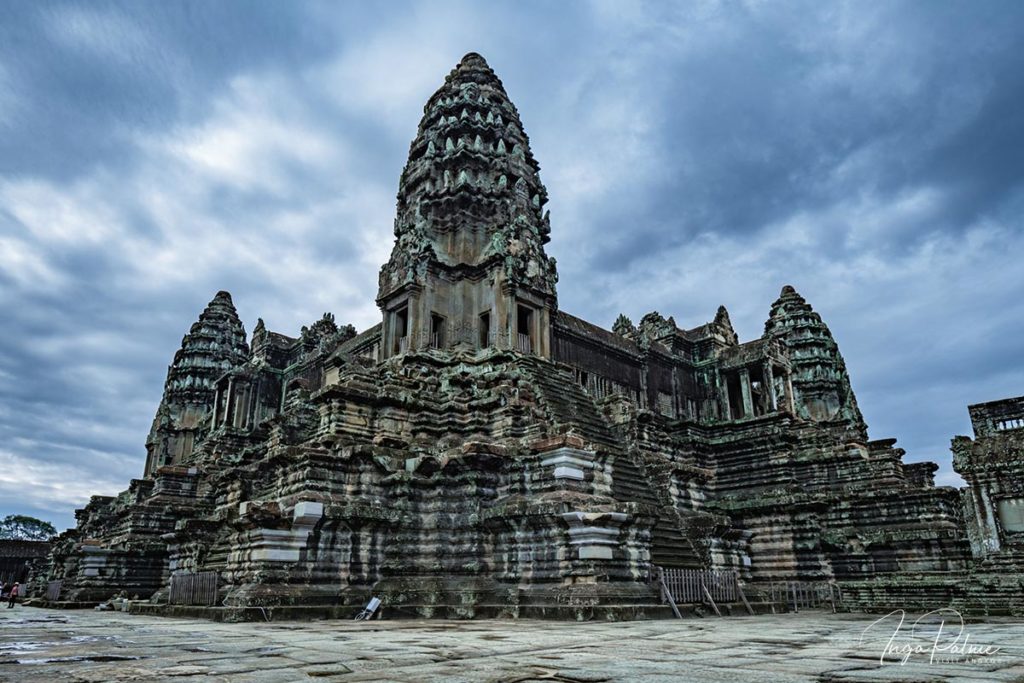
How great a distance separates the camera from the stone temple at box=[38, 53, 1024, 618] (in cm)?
1984

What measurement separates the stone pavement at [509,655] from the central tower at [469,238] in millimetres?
16589

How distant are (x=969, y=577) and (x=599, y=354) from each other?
60.0 ft

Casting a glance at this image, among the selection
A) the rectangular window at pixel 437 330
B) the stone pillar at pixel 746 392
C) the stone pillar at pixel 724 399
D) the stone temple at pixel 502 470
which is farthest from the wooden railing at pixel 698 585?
the stone pillar at pixel 724 399

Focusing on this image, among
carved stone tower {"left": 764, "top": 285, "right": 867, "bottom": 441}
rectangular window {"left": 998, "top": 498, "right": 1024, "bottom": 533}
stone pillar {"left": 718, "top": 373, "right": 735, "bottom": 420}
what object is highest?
carved stone tower {"left": 764, "top": 285, "right": 867, "bottom": 441}

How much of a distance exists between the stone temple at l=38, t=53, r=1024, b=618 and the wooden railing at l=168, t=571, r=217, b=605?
0.79 feet

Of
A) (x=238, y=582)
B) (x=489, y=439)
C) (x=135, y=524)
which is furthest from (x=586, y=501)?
(x=135, y=524)

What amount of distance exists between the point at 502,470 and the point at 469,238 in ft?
40.9

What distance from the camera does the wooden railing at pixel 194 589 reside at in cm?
1962

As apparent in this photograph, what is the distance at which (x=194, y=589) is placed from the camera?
797 inches

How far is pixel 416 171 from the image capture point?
107 ft

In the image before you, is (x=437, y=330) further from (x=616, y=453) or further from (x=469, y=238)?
(x=616, y=453)

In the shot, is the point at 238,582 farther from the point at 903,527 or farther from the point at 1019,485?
the point at 1019,485

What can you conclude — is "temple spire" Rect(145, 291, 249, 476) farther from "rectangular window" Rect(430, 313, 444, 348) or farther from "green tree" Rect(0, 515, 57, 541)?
"green tree" Rect(0, 515, 57, 541)

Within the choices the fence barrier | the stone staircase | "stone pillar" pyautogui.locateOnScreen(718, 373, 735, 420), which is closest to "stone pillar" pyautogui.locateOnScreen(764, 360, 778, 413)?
"stone pillar" pyautogui.locateOnScreen(718, 373, 735, 420)
